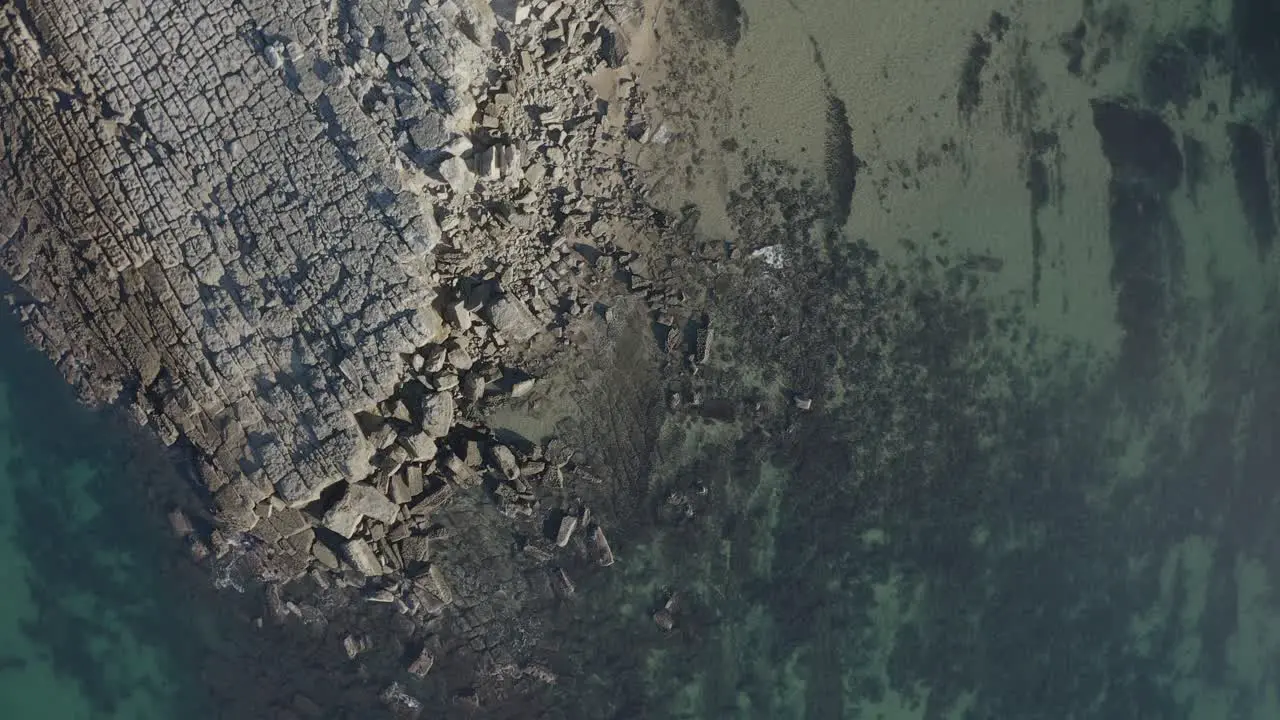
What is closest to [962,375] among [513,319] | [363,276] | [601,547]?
[601,547]

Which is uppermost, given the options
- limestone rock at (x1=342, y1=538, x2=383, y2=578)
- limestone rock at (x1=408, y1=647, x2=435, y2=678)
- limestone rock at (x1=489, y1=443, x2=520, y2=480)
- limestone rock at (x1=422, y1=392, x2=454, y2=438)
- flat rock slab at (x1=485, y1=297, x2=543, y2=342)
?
flat rock slab at (x1=485, y1=297, x2=543, y2=342)

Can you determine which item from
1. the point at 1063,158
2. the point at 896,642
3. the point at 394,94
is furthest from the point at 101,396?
the point at 1063,158

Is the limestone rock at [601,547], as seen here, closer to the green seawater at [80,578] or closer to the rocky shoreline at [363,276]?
the rocky shoreline at [363,276]

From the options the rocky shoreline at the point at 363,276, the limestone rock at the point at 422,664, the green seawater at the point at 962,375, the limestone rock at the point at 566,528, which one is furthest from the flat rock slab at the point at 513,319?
the limestone rock at the point at 422,664

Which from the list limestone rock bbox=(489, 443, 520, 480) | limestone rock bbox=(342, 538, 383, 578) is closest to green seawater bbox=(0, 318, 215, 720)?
limestone rock bbox=(342, 538, 383, 578)

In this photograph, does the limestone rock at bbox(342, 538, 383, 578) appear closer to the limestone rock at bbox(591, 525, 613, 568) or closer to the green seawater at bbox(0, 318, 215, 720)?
the green seawater at bbox(0, 318, 215, 720)
